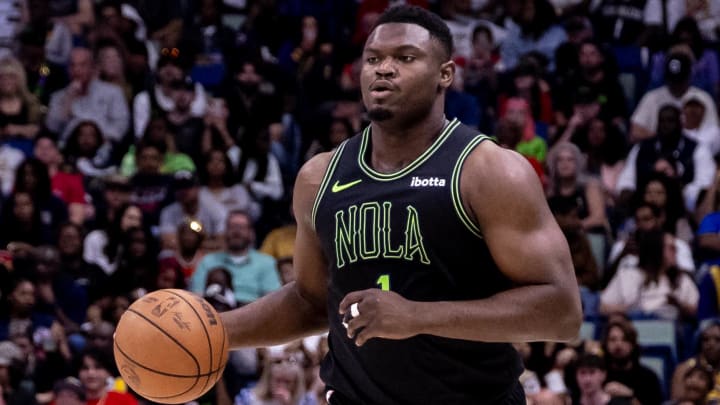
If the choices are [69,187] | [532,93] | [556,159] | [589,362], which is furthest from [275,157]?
[589,362]

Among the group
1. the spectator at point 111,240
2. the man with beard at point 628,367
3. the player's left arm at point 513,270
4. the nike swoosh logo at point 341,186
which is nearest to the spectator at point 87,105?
the spectator at point 111,240

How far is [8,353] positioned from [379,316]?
6405 millimetres

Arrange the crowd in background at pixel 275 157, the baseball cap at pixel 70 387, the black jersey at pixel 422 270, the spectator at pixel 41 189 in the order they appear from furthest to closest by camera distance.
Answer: the spectator at pixel 41 189 < the crowd in background at pixel 275 157 < the baseball cap at pixel 70 387 < the black jersey at pixel 422 270

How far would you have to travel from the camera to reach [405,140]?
4516 millimetres

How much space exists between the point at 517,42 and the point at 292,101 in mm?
2592

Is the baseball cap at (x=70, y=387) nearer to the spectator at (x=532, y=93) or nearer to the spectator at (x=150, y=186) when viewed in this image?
the spectator at (x=150, y=186)

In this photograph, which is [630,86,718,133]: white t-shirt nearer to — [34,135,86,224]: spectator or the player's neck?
[34,135,86,224]: spectator

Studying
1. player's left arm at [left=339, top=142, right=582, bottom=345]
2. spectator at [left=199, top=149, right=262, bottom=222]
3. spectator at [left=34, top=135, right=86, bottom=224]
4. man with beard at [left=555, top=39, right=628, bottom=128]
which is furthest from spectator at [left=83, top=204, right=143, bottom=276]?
player's left arm at [left=339, top=142, right=582, bottom=345]

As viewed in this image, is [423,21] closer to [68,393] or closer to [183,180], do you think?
[68,393]

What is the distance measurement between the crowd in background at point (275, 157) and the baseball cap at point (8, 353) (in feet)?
0.10

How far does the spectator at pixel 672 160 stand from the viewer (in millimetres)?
11820

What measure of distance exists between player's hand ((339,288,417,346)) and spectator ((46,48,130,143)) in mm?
9073

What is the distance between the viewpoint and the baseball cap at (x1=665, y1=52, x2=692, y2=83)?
12805 mm

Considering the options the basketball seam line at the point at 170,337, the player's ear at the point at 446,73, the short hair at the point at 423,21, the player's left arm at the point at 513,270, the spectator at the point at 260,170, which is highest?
the short hair at the point at 423,21
